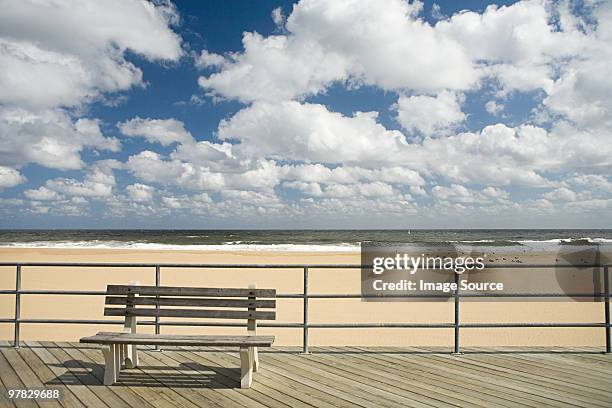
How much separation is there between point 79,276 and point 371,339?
10.6 meters

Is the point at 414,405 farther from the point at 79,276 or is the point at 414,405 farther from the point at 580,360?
the point at 79,276

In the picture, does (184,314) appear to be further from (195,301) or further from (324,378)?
(324,378)

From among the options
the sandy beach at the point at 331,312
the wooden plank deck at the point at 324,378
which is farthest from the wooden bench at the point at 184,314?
the sandy beach at the point at 331,312

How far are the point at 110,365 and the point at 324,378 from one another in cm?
186

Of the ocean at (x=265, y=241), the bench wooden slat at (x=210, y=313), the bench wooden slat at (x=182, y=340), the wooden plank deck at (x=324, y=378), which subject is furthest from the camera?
the ocean at (x=265, y=241)

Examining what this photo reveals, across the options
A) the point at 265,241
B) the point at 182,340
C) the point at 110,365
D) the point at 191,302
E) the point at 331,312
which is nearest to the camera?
the point at 182,340

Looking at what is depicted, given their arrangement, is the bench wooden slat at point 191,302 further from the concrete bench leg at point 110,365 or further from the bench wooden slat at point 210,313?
the concrete bench leg at point 110,365

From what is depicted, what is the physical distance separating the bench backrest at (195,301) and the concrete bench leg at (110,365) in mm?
361

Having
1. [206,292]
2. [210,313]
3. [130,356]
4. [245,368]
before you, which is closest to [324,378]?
[245,368]

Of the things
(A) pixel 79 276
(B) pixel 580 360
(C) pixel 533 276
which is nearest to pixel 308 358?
(B) pixel 580 360

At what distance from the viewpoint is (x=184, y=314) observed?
4.52 metres

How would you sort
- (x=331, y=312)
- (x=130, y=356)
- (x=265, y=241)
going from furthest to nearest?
(x=265, y=241) → (x=331, y=312) → (x=130, y=356)

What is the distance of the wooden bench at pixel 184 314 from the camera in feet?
14.0

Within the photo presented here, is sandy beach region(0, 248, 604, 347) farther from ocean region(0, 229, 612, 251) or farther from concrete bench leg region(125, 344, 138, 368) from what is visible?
ocean region(0, 229, 612, 251)
